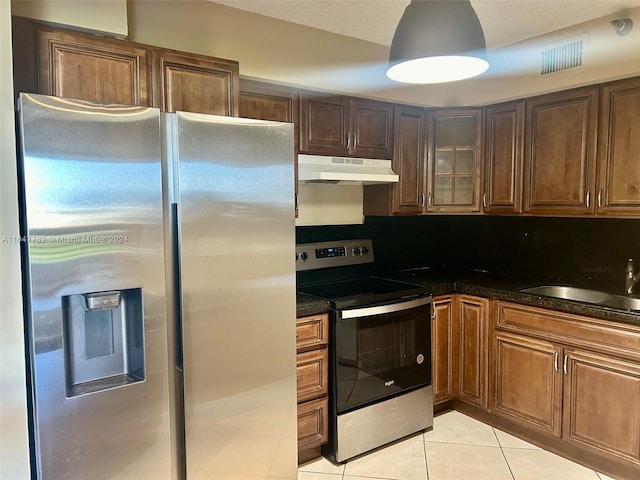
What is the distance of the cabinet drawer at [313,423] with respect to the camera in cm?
248

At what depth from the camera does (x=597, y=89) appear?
8.66ft

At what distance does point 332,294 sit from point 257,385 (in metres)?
0.88

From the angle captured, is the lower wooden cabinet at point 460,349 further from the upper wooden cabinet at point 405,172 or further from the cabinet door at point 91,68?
the cabinet door at point 91,68

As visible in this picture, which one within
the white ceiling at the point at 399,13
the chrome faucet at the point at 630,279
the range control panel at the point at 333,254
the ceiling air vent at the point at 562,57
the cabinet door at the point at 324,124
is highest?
the white ceiling at the point at 399,13

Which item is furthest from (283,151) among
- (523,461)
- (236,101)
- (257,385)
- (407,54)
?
(523,461)

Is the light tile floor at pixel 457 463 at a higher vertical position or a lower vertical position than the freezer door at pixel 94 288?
lower

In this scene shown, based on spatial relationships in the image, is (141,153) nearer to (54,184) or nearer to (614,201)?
(54,184)

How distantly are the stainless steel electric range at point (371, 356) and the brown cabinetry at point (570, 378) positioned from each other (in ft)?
1.58

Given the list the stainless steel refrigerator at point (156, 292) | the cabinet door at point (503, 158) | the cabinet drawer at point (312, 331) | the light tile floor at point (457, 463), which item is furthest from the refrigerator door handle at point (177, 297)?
the cabinet door at point (503, 158)

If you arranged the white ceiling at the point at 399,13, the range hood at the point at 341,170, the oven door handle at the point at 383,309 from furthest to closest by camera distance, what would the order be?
the range hood at the point at 341,170
the oven door handle at the point at 383,309
the white ceiling at the point at 399,13

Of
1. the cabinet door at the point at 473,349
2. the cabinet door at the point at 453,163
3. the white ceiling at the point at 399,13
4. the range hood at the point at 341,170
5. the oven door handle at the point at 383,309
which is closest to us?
the white ceiling at the point at 399,13

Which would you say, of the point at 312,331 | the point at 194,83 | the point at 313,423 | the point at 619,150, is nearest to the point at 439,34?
the point at 194,83

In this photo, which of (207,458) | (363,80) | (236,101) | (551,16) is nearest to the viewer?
(207,458)

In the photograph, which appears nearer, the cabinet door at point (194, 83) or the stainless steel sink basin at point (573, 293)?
the cabinet door at point (194, 83)
